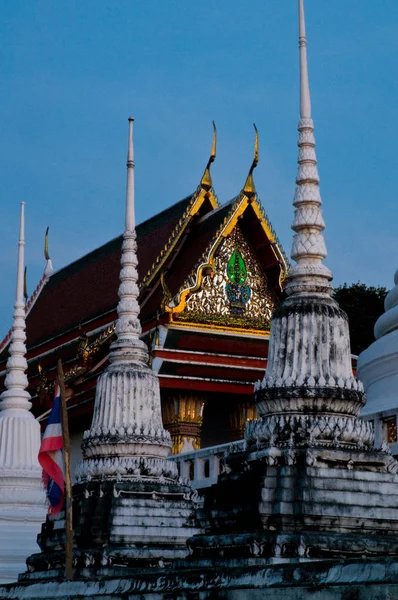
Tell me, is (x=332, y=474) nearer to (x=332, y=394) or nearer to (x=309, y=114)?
(x=332, y=394)

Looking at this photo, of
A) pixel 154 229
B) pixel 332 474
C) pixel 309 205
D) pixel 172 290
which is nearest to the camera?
pixel 332 474

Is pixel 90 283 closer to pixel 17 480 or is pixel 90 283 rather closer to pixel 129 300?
pixel 17 480

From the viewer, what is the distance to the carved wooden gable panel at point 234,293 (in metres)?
15.8

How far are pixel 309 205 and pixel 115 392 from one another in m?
2.74

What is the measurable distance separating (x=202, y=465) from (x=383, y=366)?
6.76 ft

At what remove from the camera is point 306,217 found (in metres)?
7.51

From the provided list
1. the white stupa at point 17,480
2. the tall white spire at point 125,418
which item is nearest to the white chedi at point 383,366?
the tall white spire at point 125,418

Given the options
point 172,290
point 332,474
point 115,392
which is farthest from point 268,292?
point 332,474

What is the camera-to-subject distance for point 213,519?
23.0 ft

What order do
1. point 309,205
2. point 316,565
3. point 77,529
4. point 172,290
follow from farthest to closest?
point 172,290
point 77,529
point 309,205
point 316,565

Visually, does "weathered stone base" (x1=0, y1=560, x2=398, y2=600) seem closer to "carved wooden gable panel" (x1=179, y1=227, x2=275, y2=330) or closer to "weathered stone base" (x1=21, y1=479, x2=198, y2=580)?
"weathered stone base" (x1=21, y1=479, x2=198, y2=580)

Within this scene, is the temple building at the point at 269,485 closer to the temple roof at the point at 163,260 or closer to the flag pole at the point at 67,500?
the flag pole at the point at 67,500

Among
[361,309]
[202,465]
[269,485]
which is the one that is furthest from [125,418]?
[361,309]

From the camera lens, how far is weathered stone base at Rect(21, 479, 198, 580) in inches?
340
